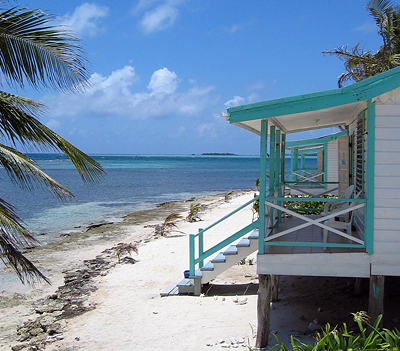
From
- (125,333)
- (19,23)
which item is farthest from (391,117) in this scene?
(125,333)

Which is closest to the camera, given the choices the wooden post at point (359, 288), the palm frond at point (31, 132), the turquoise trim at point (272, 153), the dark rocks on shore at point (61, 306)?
the palm frond at point (31, 132)

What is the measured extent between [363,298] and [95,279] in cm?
723

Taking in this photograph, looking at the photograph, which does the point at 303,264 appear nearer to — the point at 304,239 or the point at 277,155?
the point at 304,239

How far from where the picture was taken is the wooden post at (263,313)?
6.47 m

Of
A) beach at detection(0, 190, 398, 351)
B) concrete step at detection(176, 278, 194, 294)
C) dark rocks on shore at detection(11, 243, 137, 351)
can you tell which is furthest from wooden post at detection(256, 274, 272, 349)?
dark rocks on shore at detection(11, 243, 137, 351)

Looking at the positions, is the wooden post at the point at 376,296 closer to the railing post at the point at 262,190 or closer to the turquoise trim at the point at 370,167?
the turquoise trim at the point at 370,167

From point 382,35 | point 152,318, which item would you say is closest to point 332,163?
point 382,35

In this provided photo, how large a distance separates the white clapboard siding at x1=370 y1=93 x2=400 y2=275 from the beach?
1.54 meters

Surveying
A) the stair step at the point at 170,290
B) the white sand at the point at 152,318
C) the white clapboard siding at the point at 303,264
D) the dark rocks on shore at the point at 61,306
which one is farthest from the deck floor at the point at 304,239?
the dark rocks on shore at the point at 61,306

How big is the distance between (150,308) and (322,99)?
5.55 meters

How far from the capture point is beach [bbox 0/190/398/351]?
7207 millimetres

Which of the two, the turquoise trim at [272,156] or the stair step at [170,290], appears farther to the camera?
the stair step at [170,290]

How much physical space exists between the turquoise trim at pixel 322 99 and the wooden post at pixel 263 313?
2.48 metres

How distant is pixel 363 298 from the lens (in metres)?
8.11
